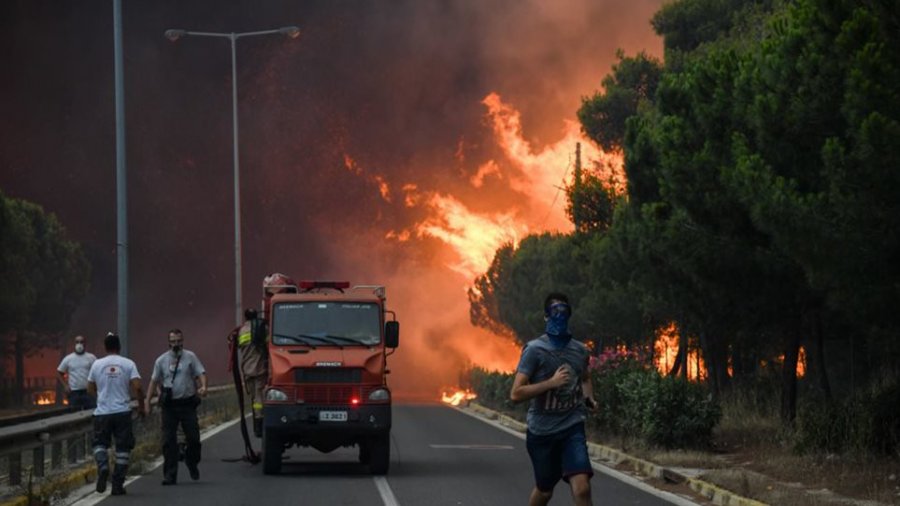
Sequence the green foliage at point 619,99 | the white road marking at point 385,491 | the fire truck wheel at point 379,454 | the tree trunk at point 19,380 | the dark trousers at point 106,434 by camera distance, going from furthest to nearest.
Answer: the tree trunk at point 19,380, the green foliage at point 619,99, the fire truck wheel at point 379,454, the dark trousers at point 106,434, the white road marking at point 385,491

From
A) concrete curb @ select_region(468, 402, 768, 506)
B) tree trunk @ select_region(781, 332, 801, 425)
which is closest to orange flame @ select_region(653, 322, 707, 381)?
tree trunk @ select_region(781, 332, 801, 425)

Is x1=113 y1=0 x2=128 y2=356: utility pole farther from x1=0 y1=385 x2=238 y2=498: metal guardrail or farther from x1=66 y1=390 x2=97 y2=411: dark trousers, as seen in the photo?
x1=0 y1=385 x2=238 y2=498: metal guardrail

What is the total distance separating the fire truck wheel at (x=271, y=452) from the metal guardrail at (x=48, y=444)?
276 centimetres

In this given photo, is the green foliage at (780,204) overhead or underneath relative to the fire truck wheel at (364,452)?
overhead

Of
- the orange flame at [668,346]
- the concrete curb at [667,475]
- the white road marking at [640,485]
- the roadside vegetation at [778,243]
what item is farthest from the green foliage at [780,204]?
the orange flame at [668,346]

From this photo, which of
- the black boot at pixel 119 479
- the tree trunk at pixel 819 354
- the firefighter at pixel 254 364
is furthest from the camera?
the tree trunk at pixel 819 354

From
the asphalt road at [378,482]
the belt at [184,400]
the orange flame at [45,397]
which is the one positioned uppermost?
the belt at [184,400]

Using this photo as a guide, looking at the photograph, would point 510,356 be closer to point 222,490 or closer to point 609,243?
point 609,243

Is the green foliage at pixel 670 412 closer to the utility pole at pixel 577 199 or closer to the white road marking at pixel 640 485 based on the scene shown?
the white road marking at pixel 640 485

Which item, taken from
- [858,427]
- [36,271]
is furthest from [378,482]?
[36,271]

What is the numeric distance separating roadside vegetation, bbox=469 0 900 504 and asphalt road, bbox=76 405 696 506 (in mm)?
2648

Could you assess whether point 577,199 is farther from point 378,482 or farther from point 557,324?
point 557,324

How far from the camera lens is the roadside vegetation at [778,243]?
16.8 meters

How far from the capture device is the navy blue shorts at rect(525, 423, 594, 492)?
439 inches
